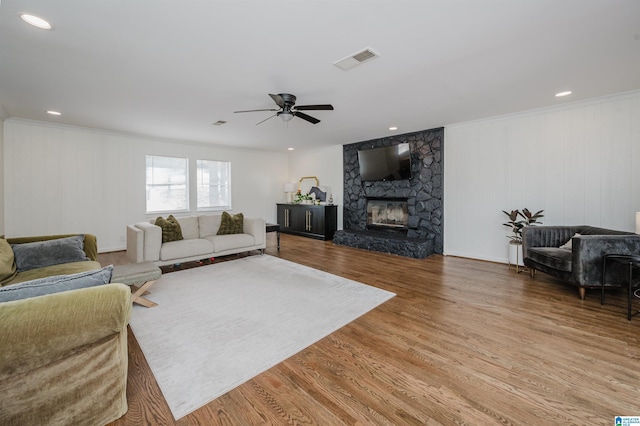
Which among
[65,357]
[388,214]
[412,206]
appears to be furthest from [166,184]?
[65,357]

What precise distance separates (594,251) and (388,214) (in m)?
3.76

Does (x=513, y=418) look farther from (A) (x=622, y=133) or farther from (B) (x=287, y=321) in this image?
(A) (x=622, y=133)

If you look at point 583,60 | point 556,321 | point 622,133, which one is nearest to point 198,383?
point 556,321

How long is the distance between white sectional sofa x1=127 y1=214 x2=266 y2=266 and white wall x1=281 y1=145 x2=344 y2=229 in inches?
113

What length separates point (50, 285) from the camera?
59.2 inches

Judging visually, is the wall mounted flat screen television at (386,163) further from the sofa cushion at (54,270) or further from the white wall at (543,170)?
the sofa cushion at (54,270)

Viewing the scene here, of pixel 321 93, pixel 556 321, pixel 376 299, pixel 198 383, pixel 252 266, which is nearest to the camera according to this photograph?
pixel 198 383

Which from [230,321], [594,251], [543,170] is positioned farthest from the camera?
[543,170]

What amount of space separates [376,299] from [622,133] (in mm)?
4161

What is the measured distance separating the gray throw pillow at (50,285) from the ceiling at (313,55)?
1891 millimetres

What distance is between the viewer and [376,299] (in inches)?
127

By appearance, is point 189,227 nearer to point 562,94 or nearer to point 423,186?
point 423,186

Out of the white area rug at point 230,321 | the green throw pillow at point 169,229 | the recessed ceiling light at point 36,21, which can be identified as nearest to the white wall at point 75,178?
the green throw pillow at point 169,229

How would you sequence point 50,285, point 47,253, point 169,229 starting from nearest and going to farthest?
point 50,285 → point 47,253 → point 169,229
